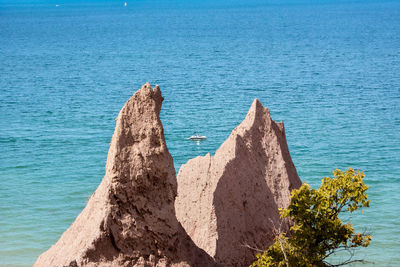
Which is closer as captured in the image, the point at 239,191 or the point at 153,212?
the point at 153,212

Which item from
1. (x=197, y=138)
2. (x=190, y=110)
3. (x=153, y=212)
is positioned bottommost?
(x=153, y=212)

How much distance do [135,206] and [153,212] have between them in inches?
16.4


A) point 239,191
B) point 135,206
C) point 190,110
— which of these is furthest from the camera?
point 190,110

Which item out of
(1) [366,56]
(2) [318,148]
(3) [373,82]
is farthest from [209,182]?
(1) [366,56]

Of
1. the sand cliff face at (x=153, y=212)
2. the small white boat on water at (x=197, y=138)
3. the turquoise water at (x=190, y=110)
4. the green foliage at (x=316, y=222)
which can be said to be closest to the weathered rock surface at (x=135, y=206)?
the sand cliff face at (x=153, y=212)

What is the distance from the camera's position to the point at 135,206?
13.5 meters

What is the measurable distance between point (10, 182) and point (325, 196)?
98.4 ft

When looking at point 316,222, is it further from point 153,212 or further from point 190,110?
point 190,110

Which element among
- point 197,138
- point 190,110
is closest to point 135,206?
point 197,138

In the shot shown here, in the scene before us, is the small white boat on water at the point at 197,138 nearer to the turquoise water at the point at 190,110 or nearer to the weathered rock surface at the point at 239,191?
the turquoise water at the point at 190,110

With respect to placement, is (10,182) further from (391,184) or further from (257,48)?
(257,48)

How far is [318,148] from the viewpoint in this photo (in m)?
47.9

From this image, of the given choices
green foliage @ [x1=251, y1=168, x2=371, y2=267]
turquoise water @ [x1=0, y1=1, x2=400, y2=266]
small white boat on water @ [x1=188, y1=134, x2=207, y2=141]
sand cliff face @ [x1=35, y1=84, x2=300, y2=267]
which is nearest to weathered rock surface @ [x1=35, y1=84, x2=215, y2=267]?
sand cliff face @ [x1=35, y1=84, x2=300, y2=267]

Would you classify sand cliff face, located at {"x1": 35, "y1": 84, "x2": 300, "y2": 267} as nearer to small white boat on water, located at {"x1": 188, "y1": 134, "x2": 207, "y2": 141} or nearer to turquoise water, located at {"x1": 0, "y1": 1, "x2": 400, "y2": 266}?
turquoise water, located at {"x1": 0, "y1": 1, "x2": 400, "y2": 266}
